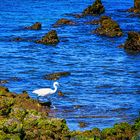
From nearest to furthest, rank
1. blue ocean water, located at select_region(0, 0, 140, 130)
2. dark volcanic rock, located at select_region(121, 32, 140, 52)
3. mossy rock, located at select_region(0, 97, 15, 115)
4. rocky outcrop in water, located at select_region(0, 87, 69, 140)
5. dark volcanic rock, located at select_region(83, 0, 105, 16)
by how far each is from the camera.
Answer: rocky outcrop in water, located at select_region(0, 87, 69, 140) < mossy rock, located at select_region(0, 97, 15, 115) < blue ocean water, located at select_region(0, 0, 140, 130) < dark volcanic rock, located at select_region(121, 32, 140, 52) < dark volcanic rock, located at select_region(83, 0, 105, 16)

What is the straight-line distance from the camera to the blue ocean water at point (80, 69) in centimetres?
2178

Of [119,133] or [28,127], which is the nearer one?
[28,127]

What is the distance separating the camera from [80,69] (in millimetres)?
32406

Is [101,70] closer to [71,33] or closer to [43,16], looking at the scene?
[71,33]

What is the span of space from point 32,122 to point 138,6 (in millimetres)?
52686

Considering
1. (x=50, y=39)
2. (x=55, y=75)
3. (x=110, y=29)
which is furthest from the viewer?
(x=110, y=29)

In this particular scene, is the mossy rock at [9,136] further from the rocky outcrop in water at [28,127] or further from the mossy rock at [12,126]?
the mossy rock at [12,126]

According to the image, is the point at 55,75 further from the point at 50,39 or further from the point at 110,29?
the point at 110,29

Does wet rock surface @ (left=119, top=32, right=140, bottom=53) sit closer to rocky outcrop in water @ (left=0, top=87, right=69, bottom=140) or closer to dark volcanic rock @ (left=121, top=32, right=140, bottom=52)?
dark volcanic rock @ (left=121, top=32, right=140, bottom=52)

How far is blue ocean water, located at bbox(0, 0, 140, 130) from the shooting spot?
71.5 feet

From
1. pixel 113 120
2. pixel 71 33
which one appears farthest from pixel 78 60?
pixel 113 120

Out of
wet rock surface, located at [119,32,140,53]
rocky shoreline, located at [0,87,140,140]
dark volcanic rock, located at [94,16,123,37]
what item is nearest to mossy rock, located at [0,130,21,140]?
rocky shoreline, located at [0,87,140,140]

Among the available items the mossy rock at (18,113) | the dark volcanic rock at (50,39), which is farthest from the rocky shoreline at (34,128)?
the dark volcanic rock at (50,39)

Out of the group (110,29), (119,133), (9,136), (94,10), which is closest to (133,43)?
(110,29)
